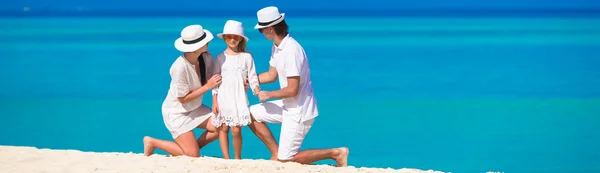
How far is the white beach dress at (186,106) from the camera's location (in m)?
6.41

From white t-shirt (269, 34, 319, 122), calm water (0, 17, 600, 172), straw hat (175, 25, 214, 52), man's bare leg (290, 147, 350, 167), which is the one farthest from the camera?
calm water (0, 17, 600, 172)

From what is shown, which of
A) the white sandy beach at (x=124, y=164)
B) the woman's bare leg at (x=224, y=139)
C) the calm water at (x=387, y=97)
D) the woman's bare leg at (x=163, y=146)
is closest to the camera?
the white sandy beach at (x=124, y=164)

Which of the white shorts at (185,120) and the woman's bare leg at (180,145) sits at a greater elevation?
the white shorts at (185,120)

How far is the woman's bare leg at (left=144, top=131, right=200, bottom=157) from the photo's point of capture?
6609 mm

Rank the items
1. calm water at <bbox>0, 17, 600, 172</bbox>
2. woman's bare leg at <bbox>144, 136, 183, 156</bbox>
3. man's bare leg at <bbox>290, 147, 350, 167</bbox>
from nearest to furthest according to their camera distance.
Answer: man's bare leg at <bbox>290, 147, 350, 167</bbox> < woman's bare leg at <bbox>144, 136, 183, 156</bbox> < calm water at <bbox>0, 17, 600, 172</bbox>

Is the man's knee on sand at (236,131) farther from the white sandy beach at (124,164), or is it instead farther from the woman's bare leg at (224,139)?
the white sandy beach at (124,164)

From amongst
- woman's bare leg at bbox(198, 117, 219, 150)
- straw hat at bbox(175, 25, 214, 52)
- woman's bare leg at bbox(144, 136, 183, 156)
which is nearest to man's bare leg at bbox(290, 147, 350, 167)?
woman's bare leg at bbox(198, 117, 219, 150)

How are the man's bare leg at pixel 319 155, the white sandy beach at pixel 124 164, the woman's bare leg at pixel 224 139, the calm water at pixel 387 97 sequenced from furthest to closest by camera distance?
the calm water at pixel 387 97 → the woman's bare leg at pixel 224 139 → the man's bare leg at pixel 319 155 → the white sandy beach at pixel 124 164

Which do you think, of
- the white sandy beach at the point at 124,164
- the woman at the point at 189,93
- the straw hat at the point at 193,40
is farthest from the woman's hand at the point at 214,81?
the white sandy beach at the point at 124,164

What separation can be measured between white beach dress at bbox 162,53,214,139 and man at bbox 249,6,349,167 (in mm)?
381

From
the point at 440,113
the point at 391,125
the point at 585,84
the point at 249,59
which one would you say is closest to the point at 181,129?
the point at 249,59

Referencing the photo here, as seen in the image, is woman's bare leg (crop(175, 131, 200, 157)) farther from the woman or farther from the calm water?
the calm water

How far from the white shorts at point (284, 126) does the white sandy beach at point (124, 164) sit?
9 cm

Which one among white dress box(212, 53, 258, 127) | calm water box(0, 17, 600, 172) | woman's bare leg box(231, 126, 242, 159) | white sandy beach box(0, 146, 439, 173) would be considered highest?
calm water box(0, 17, 600, 172)
